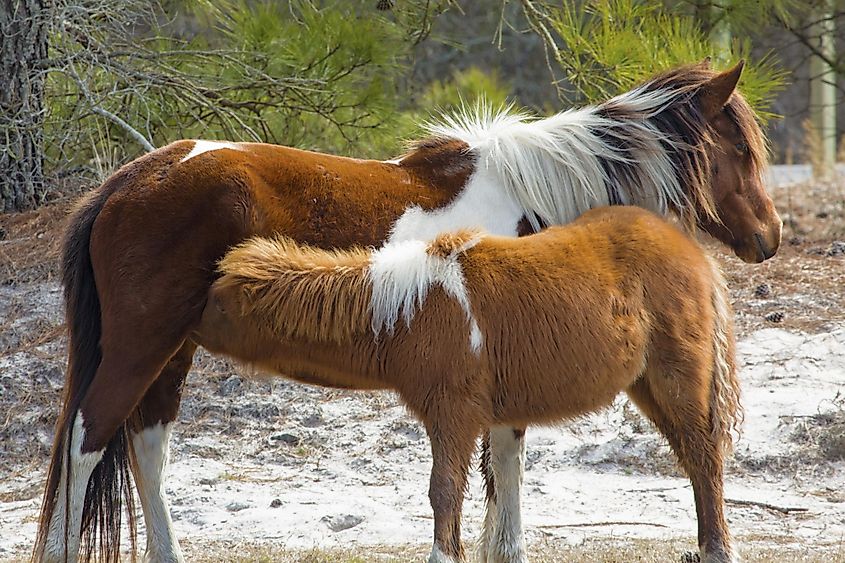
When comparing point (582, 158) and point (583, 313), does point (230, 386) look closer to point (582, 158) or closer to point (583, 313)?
point (582, 158)

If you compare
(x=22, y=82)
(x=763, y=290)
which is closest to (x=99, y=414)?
(x=22, y=82)

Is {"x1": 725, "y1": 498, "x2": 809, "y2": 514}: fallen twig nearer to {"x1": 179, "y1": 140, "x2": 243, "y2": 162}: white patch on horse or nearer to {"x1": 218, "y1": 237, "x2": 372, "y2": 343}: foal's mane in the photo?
{"x1": 218, "y1": 237, "x2": 372, "y2": 343}: foal's mane

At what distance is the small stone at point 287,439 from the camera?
6656 millimetres

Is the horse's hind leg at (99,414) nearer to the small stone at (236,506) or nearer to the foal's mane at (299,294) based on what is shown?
the foal's mane at (299,294)

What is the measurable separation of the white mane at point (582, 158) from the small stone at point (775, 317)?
9.48 ft

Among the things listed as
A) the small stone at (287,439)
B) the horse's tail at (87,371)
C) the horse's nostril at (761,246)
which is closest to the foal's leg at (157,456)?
the horse's tail at (87,371)

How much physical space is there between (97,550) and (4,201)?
159 inches

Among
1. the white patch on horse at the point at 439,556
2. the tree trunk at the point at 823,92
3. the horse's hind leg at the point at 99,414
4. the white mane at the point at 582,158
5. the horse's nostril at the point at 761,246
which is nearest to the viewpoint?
the white patch on horse at the point at 439,556

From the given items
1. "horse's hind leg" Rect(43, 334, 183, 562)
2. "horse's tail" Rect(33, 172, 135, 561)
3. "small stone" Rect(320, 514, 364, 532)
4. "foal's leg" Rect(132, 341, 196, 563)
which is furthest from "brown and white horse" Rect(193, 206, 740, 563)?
"small stone" Rect(320, 514, 364, 532)

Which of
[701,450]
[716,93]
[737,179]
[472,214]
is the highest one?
[716,93]

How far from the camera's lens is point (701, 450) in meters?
4.12

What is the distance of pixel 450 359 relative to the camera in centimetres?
374

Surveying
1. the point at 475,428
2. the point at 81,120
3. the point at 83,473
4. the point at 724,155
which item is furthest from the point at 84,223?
the point at 81,120

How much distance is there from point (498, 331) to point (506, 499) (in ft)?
3.61
